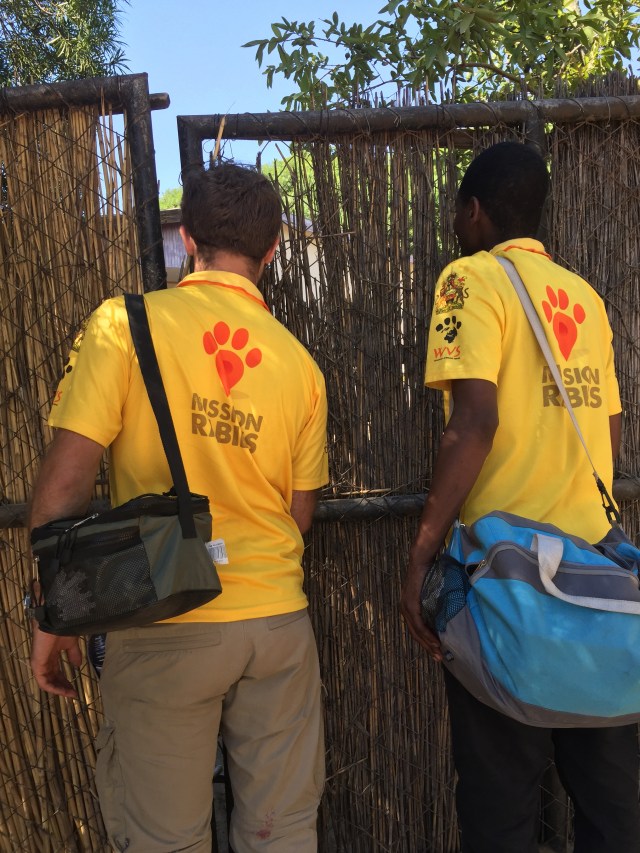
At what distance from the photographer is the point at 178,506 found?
1.60 m

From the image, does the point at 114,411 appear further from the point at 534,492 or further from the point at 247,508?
the point at 534,492

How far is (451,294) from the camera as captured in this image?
6.42ft

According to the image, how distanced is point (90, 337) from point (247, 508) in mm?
548

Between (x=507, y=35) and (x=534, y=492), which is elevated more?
(x=507, y=35)

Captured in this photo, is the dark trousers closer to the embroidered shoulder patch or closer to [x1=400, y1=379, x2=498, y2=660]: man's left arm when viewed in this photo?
[x1=400, y1=379, x2=498, y2=660]: man's left arm

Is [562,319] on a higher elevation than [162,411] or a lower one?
higher

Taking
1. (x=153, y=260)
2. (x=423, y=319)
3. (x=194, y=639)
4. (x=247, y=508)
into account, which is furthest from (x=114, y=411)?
(x=423, y=319)

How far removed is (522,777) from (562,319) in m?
1.20

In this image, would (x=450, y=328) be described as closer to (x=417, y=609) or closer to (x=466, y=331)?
(x=466, y=331)

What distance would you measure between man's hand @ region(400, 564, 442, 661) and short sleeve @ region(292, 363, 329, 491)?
1.24 feet

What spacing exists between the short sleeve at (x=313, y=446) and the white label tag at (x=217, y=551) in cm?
39

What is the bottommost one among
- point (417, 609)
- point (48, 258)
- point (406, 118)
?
point (417, 609)

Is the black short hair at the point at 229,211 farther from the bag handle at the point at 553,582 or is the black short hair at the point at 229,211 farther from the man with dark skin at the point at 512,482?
the bag handle at the point at 553,582

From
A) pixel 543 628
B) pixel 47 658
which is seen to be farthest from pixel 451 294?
pixel 47 658
